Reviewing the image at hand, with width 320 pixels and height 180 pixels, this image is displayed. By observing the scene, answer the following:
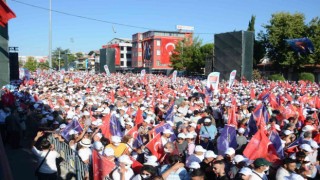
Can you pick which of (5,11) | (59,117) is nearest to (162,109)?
(59,117)

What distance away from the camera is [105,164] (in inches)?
189

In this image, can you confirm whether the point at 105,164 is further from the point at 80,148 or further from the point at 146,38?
the point at 146,38

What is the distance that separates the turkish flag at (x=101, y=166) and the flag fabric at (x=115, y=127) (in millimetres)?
2822

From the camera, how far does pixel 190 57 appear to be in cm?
5397

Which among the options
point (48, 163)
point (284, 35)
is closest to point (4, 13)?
point (48, 163)

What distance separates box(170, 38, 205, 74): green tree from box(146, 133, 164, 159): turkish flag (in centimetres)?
4715

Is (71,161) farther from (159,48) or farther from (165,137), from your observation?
(159,48)

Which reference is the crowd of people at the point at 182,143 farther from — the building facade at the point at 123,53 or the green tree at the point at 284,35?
the building facade at the point at 123,53

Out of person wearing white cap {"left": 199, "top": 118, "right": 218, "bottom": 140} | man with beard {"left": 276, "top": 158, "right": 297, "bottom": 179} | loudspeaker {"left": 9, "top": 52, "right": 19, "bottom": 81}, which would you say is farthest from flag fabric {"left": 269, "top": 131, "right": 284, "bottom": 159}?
loudspeaker {"left": 9, "top": 52, "right": 19, "bottom": 81}

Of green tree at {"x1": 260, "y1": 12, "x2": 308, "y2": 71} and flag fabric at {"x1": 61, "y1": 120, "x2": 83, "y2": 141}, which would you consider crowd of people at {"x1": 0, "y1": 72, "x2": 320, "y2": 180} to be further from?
green tree at {"x1": 260, "y1": 12, "x2": 308, "y2": 71}

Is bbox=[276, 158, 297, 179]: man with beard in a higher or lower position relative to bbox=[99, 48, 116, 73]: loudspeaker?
lower

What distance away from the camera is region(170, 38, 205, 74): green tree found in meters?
52.8

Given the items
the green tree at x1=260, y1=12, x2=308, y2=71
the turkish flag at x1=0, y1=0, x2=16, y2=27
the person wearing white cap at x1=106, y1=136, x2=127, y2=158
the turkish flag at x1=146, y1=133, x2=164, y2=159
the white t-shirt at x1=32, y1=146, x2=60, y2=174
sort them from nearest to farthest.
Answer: the turkish flag at x1=0, y1=0, x2=16, y2=27, the white t-shirt at x1=32, y1=146, x2=60, y2=174, the person wearing white cap at x1=106, y1=136, x2=127, y2=158, the turkish flag at x1=146, y1=133, x2=164, y2=159, the green tree at x1=260, y1=12, x2=308, y2=71

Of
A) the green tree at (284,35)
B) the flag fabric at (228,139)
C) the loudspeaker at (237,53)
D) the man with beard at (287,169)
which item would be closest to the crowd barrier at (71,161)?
the flag fabric at (228,139)
